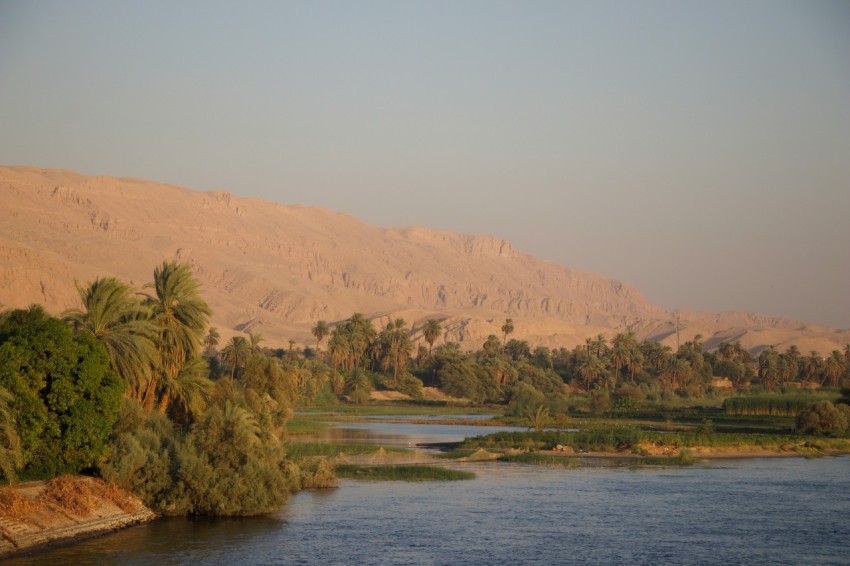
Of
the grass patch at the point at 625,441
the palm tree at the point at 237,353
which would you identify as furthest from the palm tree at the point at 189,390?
the palm tree at the point at 237,353

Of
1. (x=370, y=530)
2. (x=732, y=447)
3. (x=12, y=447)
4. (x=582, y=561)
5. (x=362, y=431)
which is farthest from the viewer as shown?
(x=362, y=431)

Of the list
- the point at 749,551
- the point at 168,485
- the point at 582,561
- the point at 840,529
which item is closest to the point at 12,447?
the point at 168,485

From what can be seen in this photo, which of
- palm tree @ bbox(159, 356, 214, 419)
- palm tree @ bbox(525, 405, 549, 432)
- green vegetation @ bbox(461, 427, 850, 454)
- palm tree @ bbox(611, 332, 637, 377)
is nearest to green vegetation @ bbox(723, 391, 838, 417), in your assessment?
palm tree @ bbox(525, 405, 549, 432)

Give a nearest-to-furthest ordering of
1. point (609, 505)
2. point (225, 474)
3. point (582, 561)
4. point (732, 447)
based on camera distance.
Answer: point (582, 561) < point (225, 474) < point (609, 505) < point (732, 447)

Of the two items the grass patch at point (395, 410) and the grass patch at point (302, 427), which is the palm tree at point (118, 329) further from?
the grass patch at point (395, 410)

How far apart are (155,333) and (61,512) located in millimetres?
10742

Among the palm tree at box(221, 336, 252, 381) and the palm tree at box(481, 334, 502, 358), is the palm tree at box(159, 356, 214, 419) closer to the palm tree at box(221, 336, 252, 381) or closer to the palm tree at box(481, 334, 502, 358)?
the palm tree at box(221, 336, 252, 381)

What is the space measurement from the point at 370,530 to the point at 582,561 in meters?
8.64

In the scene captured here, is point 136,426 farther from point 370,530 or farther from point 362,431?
point 362,431

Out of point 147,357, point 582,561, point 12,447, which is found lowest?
point 582,561

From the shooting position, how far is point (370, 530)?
4053cm

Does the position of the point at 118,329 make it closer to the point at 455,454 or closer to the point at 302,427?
the point at 455,454

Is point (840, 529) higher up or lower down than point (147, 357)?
lower down

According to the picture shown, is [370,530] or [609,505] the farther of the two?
[609,505]
